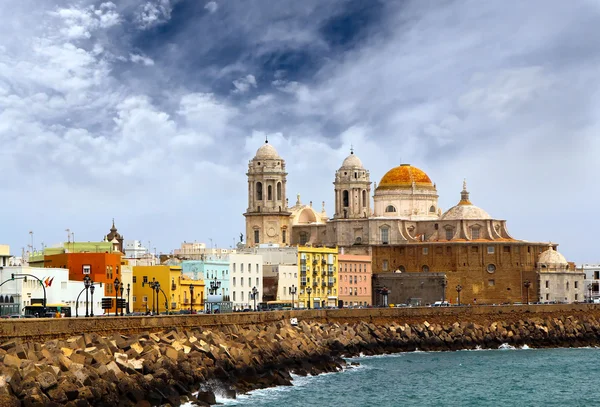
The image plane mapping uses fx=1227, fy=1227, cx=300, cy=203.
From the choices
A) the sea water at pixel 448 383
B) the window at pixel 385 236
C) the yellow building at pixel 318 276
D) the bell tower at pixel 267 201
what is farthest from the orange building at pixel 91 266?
the window at pixel 385 236

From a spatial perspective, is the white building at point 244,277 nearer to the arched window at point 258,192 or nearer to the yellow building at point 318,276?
the yellow building at point 318,276

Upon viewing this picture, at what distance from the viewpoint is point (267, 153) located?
12206 centimetres

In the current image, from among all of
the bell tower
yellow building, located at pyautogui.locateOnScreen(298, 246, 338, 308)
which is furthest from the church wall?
the bell tower

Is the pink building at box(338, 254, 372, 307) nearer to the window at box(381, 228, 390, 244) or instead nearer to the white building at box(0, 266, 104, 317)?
the window at box(381, 228, 390, 244)

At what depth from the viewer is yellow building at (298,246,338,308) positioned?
367 feet

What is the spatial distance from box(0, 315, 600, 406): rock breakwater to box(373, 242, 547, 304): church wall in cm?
3829

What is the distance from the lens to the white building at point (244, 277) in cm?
10325

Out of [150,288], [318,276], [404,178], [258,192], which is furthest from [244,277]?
[404,178]

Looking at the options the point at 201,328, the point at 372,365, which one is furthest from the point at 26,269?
the point at 372,365

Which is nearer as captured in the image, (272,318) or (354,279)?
(272,318)

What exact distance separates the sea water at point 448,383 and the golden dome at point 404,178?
167ft

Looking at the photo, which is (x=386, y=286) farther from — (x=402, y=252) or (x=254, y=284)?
(x=254, y=284)

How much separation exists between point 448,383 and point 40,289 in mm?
25922

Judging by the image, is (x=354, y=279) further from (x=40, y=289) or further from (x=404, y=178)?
(x=40, y=289)
